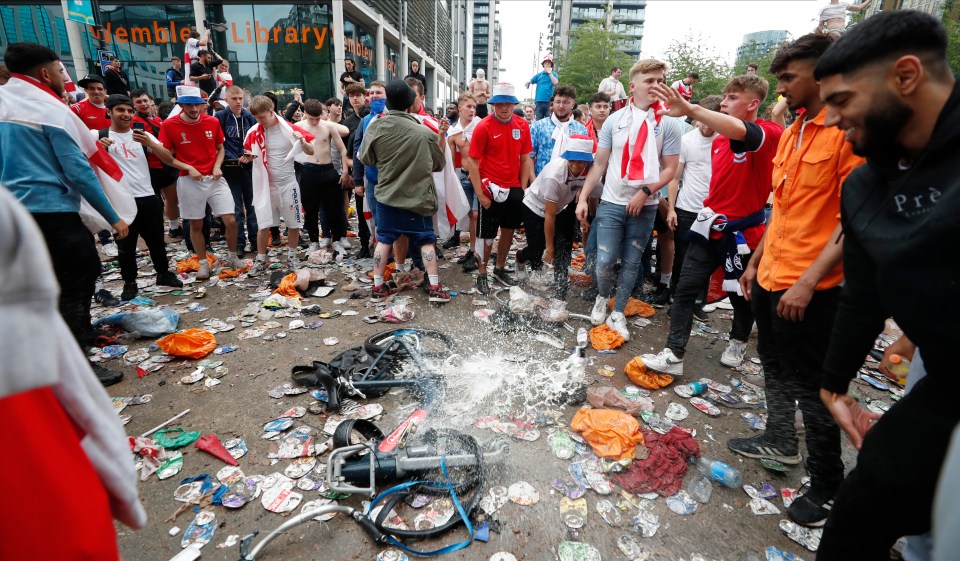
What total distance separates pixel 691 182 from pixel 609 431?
→ 9.37 ft

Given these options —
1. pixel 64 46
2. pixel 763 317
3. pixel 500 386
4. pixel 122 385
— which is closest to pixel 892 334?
pixel 763 317

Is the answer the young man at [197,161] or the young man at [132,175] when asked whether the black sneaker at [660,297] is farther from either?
the young man at [132,175]

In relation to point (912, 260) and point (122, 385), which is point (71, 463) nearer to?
point (912, 260)

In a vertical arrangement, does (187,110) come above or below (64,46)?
below

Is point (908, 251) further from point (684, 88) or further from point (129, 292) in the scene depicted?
point (129, 292)

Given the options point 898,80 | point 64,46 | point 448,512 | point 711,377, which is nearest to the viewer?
point 898,80

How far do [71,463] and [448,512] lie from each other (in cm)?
167

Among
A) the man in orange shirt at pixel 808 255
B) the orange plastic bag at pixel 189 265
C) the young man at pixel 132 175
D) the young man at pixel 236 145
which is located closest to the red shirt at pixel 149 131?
the young man at pixel 236 145

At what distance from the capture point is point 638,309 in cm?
471

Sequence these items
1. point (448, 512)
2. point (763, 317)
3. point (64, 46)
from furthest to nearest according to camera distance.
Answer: point (64, 46), point (763, 317), point (448, 512)

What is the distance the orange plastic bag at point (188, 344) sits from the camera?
3688 millimetres

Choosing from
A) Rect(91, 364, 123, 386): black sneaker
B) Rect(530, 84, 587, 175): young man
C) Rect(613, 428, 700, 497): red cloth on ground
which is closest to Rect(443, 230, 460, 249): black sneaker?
Rect(530, 84, 587, 175): young man

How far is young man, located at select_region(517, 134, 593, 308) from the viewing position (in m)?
4.46

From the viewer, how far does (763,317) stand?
2463 millimetres
